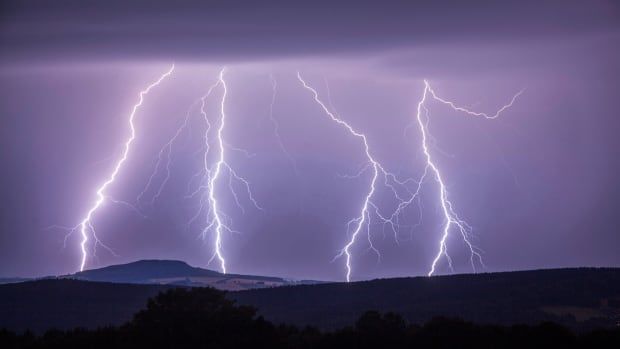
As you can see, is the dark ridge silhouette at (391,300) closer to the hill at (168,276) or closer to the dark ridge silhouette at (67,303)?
the dark ridge silhouette at (67,303)

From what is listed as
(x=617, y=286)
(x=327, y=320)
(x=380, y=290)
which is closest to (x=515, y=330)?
(x=327, y=320)

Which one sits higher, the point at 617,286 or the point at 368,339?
the point at 617,286

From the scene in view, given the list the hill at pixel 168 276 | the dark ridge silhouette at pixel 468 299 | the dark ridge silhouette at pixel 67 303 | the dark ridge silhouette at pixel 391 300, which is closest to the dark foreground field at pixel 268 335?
the dark ridge silhouette at pixel 391 300

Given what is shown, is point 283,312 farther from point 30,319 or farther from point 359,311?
point 30,319

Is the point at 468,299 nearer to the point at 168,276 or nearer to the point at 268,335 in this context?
the point at 268,335

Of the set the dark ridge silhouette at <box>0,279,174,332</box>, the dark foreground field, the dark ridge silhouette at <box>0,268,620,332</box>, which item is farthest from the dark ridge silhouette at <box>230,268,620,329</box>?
the dark foreground field

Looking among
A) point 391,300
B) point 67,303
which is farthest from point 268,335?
point 67,303
